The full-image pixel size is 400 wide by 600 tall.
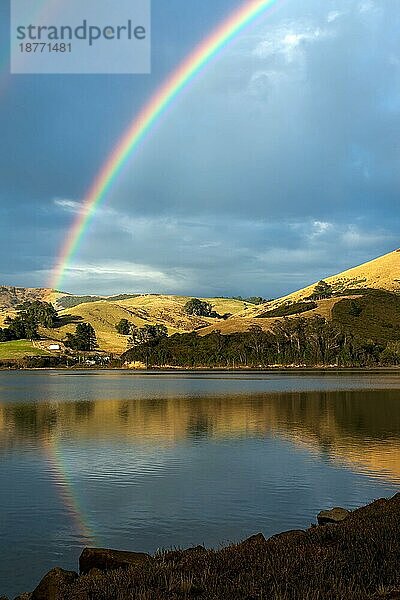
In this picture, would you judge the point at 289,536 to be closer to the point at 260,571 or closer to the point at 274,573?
the point at 260,571

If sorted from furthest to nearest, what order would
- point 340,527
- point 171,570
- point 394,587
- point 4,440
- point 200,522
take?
point 4,440
point 200,522
point 340,527
point 171,570
point 394,587

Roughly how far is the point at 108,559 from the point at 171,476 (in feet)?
57.3

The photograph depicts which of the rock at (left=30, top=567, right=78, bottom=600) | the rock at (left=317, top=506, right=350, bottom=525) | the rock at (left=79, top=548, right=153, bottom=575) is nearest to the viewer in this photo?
the rock at (left=30, top=567, right=78, bottom=600)

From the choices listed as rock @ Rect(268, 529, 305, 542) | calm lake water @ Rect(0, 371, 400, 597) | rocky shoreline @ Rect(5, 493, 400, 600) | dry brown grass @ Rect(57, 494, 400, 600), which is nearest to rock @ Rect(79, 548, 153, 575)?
rocky shoreline @ Rect(5, 493, 400, 600)

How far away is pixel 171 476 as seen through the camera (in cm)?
3491

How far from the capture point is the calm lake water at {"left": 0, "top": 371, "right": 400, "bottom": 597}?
79.7 ft

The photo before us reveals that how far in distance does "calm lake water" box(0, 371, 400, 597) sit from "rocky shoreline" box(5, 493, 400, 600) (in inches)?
154

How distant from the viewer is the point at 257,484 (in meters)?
33.0

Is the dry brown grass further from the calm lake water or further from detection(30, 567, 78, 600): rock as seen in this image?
the calm lake water

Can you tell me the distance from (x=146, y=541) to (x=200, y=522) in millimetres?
3076

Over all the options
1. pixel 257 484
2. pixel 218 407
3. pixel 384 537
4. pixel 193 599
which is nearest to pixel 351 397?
pixel 218 407

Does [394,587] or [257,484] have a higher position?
[394,587]

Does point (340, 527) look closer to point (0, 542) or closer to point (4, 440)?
point (0, 542)

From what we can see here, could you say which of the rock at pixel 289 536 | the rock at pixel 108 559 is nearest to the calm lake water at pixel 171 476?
the rock at pixel 108 559
